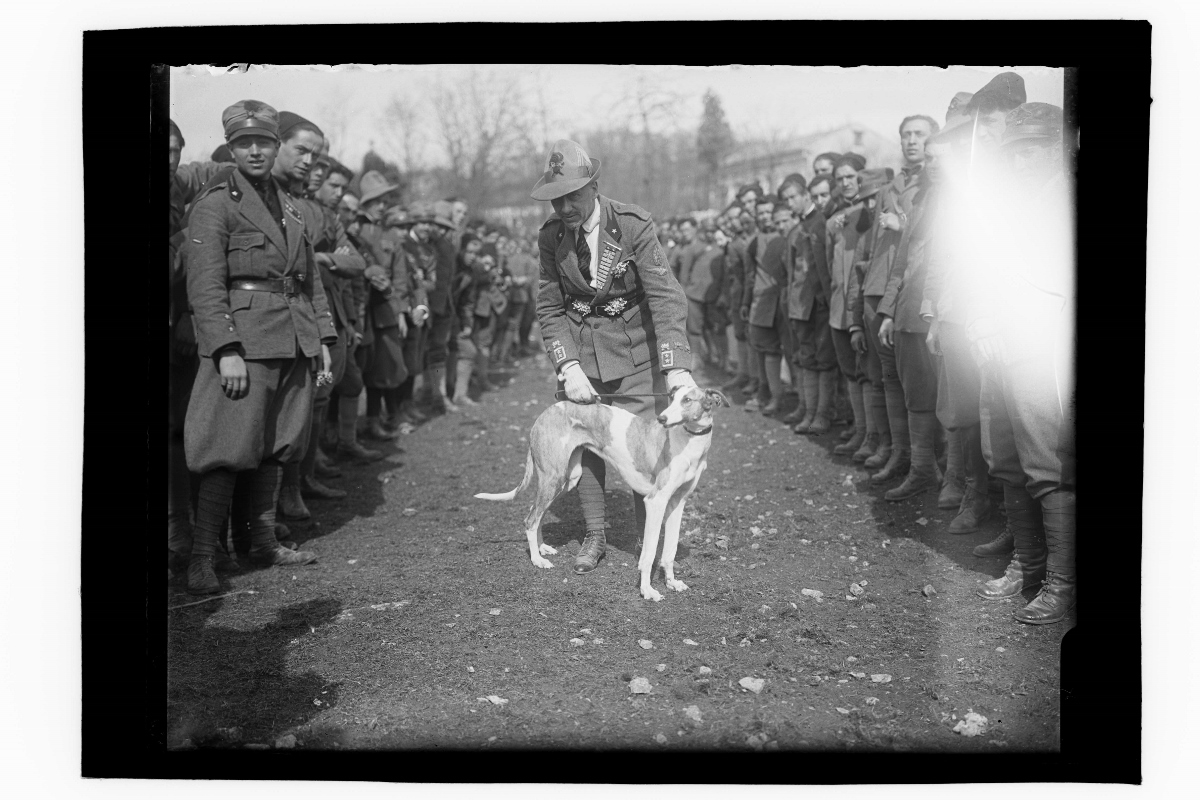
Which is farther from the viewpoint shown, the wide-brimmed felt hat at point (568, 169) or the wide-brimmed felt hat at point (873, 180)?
the wide-brimmed felt hat at point (873, 180)

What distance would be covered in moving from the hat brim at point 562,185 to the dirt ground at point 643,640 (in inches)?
38.0

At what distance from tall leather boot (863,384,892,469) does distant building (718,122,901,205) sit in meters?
1.19

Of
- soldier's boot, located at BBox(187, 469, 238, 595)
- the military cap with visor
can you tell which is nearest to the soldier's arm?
the military cap with visor

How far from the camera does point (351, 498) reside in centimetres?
576

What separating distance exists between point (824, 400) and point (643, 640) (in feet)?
9.09

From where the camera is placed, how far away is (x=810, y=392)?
652cm

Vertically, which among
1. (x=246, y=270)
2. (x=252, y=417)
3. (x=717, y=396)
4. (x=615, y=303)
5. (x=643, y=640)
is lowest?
(x=643, y=640)

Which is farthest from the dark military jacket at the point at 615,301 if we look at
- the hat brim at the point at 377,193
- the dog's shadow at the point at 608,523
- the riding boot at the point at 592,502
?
the hat brim at the point at 377,193

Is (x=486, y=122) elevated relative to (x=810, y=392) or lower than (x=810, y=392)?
elevated

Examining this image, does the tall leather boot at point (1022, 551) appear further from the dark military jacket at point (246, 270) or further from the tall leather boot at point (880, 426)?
the dark military jacket at point (246, 270)

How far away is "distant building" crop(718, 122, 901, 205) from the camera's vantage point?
14.4 feet

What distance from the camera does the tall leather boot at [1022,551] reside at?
4195mm

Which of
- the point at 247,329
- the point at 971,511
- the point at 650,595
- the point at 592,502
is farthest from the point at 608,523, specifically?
the point at 247,329

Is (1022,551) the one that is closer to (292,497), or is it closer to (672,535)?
(672,535)
